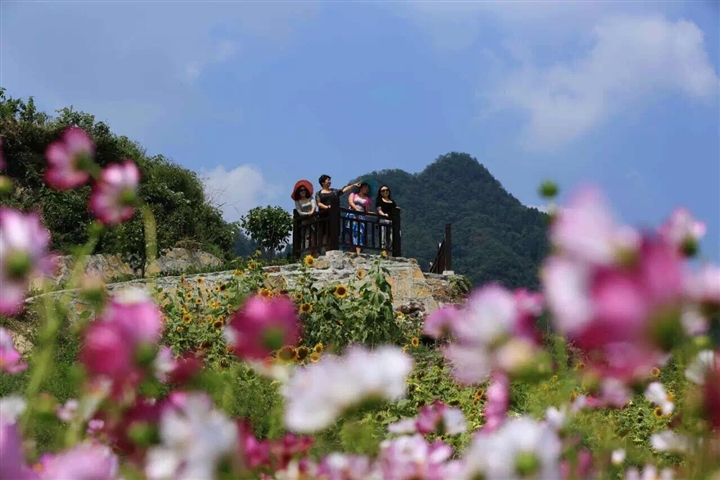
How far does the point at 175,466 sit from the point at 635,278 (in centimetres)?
46

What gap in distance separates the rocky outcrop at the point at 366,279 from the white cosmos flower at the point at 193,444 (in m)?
7.87

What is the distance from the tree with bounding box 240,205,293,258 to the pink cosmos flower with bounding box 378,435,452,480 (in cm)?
1419

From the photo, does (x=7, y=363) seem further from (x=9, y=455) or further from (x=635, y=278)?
(x=635, y=278)

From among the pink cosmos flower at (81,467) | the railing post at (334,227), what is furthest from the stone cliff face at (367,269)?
the pink cosmos flower at (81,467)

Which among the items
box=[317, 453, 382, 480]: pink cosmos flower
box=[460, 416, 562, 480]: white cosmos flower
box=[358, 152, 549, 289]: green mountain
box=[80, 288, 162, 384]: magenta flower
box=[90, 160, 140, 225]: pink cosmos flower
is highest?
box=[358, 152, 549, 289]: green mountain

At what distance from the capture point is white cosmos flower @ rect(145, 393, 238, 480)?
26.1 inches

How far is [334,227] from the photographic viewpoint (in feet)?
33.0

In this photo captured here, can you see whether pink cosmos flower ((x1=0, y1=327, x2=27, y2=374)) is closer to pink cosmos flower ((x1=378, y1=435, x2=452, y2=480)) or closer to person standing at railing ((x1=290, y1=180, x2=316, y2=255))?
pink cosmos flower ((x1=378, y1=435, x2=452, y2=480))

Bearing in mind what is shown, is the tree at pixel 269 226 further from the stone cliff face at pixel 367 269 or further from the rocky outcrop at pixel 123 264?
the stone cliff face at pixel 367 269

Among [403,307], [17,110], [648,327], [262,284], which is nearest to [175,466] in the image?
[648,327]

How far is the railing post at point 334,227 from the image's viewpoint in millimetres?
9984

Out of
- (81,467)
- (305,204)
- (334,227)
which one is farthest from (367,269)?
(81,467)

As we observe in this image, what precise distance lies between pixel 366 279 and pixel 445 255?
9.83ft

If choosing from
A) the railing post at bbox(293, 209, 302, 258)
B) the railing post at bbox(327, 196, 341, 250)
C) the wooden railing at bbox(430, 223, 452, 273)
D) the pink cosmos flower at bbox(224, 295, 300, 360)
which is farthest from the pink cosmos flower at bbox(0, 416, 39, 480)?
the wooden railing at bbox(430, 223, 452, 273)
